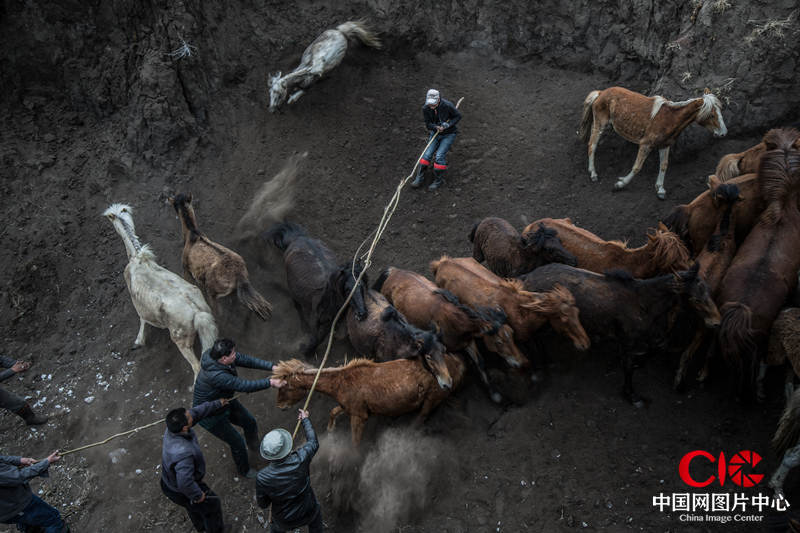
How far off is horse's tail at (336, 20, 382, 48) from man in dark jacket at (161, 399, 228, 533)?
9080mm

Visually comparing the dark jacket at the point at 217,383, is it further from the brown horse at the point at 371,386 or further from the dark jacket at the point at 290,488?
the dark jacket at the point at 290,488

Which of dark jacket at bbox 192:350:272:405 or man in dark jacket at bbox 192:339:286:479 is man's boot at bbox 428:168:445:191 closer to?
man in dark jacket at bbox 192:339:286:479

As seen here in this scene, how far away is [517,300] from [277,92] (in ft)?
24.3

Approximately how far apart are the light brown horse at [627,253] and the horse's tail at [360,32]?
670 cm

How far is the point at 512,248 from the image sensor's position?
7371mm

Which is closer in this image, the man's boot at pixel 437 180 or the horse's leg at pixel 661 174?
the horse's leg at pixel 661 174

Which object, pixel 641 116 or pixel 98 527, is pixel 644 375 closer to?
pixel 641 116

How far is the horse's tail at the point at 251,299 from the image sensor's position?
7.54 meters

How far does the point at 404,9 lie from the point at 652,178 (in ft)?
22.7

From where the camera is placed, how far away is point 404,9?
38.2 ft

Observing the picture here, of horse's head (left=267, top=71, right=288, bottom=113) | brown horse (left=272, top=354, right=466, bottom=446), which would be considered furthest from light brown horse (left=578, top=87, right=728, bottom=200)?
horse's head (left=267, top=71, right=288, bottom=113)

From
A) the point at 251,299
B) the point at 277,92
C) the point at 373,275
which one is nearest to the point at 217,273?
the point at 251,299

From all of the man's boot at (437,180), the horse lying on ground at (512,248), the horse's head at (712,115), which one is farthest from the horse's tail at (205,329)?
the horse's head at (712,115)

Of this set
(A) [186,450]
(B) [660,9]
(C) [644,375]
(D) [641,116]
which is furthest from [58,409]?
(B) [660,9]
